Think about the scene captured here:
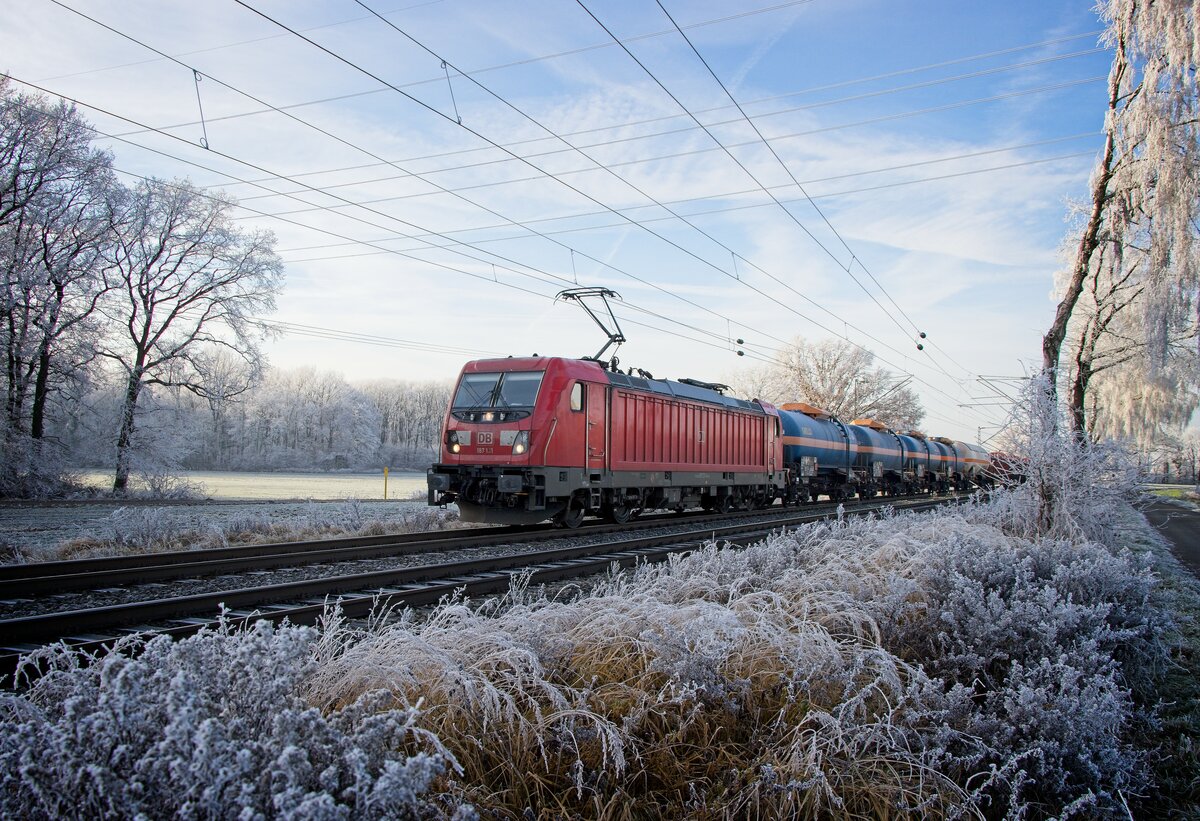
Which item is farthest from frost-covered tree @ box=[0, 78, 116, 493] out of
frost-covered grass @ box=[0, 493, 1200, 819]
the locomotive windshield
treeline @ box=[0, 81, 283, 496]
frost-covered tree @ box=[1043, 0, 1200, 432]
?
frost-covered tree @ box=[1043, 0, 1200, 432]

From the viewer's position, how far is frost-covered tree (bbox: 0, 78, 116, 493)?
23.4 meters

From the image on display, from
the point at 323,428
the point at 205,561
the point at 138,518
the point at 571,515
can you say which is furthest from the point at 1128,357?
the point at 323,428

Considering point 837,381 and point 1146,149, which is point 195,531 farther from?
point 837,381

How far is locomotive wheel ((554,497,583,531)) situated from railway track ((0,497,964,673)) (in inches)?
45.1

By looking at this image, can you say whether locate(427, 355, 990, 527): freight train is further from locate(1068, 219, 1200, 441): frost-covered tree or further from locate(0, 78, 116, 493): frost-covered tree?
locate(0, 78, 116, 493): frost-covered tree

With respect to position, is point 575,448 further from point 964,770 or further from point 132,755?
point 132,755

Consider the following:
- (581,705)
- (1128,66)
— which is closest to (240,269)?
(1128,66)

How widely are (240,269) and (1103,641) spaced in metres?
32.8

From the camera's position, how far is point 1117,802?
3.59m

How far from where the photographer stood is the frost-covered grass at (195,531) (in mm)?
11562

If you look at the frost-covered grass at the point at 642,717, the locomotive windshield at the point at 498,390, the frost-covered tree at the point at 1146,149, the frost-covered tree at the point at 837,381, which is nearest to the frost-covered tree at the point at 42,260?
the locomotive windshield at the point at 498,390

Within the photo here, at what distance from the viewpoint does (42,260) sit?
24.8 meters

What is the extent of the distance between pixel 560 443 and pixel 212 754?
12.2m

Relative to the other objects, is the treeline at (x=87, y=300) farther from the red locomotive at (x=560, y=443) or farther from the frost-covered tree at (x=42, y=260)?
the red locomotive at (x=560, y=443)
